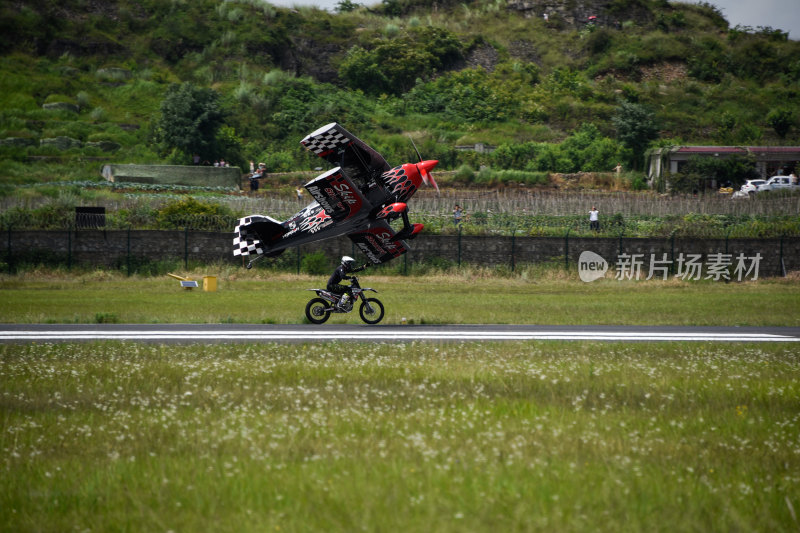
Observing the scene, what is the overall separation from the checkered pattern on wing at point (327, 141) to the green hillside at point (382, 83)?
41.5m

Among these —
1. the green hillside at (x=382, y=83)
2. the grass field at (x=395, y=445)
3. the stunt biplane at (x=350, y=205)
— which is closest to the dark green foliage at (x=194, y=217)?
the green hillside at (x=382, y=83)

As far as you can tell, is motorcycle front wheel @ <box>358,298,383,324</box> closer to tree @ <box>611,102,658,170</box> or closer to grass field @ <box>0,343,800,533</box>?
grass field @ <box>0,343,800,533</box>

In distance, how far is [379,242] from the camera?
25953mm

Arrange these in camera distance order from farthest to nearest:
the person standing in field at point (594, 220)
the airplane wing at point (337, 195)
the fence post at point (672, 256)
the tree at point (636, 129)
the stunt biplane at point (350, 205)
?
the tree at point (636, 129), the person standing in field at point (594, 220), the fence post at point (672, 256), the stunt biplane at point (350, 205), the airplane wing at point (337, 195)

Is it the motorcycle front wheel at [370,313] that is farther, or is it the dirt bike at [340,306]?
the motorcycle front wheel at [370,313]

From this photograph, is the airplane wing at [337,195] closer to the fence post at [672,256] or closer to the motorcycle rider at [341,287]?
the motorcycle rider at [341,287]

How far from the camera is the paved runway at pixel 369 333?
65.4 feet

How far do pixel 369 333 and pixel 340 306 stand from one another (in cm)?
205

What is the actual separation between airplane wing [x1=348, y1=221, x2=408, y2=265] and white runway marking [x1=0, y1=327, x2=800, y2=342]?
12.8 feet

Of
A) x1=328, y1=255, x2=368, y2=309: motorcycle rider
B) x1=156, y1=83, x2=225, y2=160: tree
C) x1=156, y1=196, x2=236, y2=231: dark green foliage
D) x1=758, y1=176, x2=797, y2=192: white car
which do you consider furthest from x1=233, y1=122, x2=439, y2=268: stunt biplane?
x1=758, y1=176, x2=797, y2=192: white car

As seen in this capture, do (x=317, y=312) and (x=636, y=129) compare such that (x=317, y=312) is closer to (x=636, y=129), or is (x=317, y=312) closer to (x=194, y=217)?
(x=194, y=217)

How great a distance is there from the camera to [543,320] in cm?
2631

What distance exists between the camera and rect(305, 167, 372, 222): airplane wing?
24.6 meters

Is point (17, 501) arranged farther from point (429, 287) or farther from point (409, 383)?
point (429, 287)
